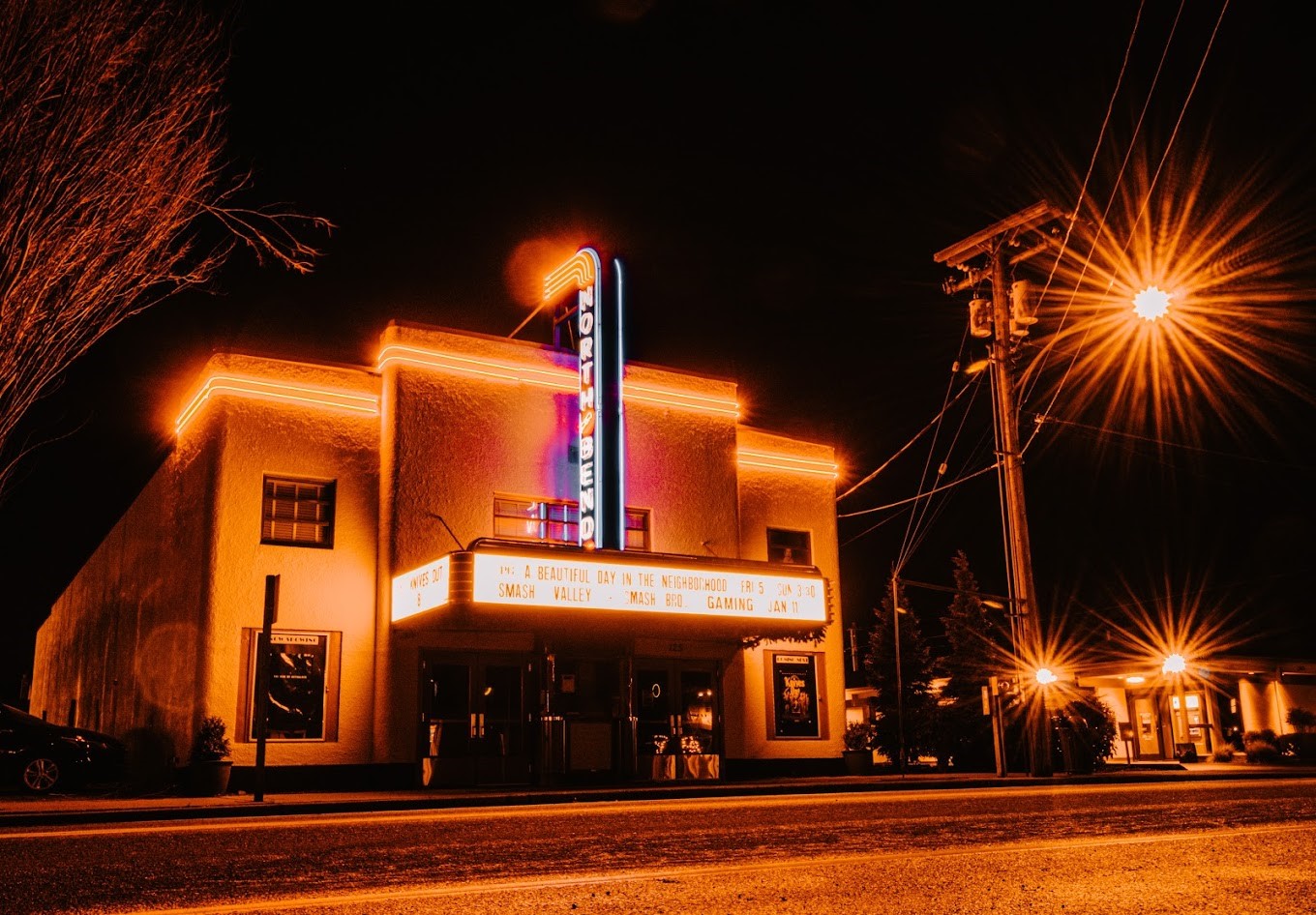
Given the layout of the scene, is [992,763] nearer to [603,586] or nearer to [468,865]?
[603,586]

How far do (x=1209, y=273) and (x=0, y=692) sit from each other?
65811mm

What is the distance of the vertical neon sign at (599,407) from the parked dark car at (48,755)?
27.4ft

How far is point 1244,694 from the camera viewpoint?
37250 mm

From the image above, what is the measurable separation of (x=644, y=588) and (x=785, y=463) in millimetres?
6563

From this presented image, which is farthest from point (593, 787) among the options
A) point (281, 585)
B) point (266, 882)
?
point (266, 882)

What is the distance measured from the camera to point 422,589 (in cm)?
1856

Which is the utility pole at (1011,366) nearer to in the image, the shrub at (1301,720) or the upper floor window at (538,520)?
the upper floor window at (538,520)

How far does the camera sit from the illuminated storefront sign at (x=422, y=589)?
17844 mm

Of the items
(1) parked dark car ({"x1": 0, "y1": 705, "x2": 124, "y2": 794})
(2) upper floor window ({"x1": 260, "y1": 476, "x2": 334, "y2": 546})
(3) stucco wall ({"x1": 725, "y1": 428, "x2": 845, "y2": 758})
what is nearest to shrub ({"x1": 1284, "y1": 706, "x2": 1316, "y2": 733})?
(3) stucco wall ({"x1": 725, "y1": 428, "x2": 845, "y2": 758})

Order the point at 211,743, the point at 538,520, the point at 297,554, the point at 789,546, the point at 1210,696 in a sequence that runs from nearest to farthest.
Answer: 1. the point at 211,743
2. the point at 297,554
3. the point at 538,520
4. the point at 789,546
5. the point at 1210,696

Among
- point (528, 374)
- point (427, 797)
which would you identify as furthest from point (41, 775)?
point (528, 374)

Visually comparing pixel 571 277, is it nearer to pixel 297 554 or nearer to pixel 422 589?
pixel 422 589

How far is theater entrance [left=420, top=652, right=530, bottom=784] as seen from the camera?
63.6 ft

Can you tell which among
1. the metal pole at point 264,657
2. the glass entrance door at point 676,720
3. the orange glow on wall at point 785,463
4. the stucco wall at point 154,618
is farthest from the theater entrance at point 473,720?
the orange glow on wall at point 785,463
